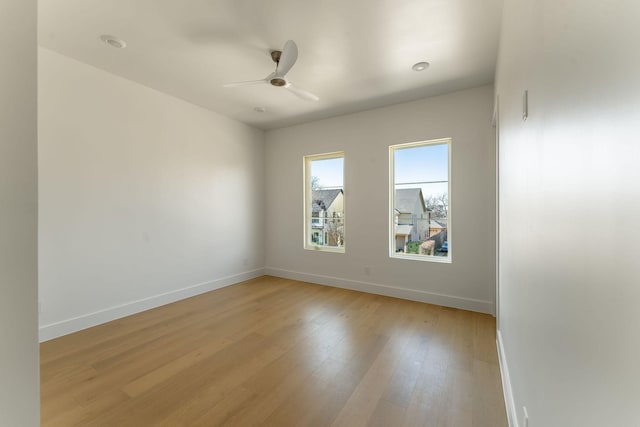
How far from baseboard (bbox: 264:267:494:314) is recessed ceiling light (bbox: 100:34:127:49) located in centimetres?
382

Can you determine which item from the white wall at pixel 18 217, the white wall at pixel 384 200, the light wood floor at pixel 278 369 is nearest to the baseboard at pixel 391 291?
the white wall at pixel 384 200

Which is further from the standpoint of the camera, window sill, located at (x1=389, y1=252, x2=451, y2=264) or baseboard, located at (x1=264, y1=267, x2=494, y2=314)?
window sill, located at (x1=389, y1=252, x2=451, y2=264)

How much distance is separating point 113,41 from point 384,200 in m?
3.55

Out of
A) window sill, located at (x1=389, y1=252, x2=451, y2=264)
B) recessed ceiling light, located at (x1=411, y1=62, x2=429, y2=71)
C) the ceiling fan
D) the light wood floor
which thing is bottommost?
the light wood floor

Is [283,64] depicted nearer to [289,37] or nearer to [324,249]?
[289,37]

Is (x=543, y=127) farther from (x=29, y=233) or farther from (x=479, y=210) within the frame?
(x=479, y=210)

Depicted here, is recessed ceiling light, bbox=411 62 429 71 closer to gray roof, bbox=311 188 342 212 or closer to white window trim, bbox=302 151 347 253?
white window trim, bbox=302 151 347 253

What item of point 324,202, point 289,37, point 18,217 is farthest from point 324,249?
point 18,217

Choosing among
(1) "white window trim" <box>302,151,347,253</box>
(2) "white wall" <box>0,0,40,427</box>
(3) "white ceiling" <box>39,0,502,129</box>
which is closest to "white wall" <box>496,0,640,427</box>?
(3) "white ceiling" <box>39,0,502,129</box>

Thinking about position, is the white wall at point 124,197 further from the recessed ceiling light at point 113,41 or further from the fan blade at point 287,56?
the fan blade at point 287,56

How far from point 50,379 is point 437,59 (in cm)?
438

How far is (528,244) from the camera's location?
120 cm

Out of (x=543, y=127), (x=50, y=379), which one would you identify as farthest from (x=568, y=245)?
(x=50, y=379)

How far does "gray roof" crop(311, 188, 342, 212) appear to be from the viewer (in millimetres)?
4582
